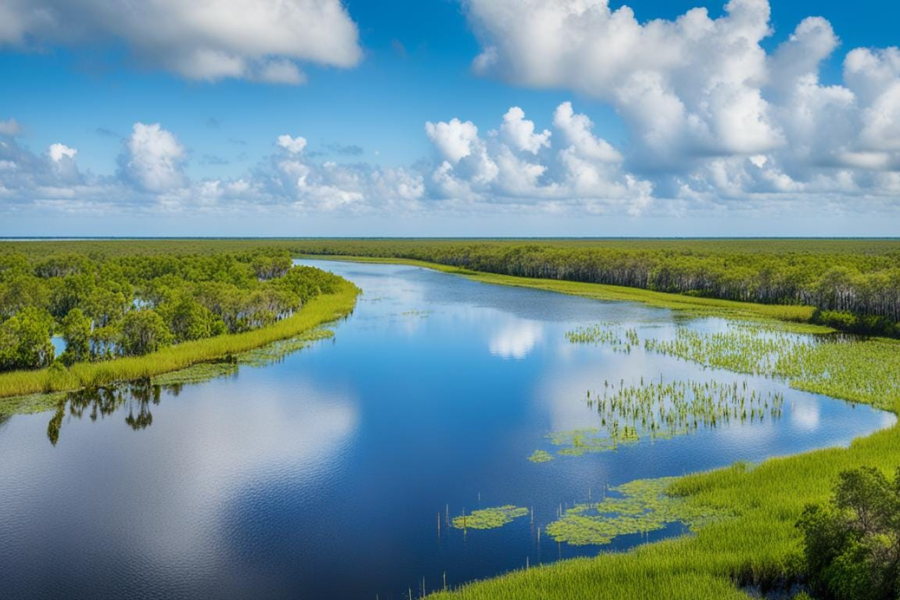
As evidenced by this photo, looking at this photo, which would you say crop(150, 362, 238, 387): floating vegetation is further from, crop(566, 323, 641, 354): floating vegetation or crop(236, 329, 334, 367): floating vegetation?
crop(566, 323, 641, 354): floating vegetation

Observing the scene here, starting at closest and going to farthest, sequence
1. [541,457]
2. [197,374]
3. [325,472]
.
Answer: [325,472] < [541,457] < [197,374]

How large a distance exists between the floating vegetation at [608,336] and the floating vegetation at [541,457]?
28960 mm

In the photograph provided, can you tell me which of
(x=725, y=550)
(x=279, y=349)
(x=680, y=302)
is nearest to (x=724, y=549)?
(x=725, y=550)

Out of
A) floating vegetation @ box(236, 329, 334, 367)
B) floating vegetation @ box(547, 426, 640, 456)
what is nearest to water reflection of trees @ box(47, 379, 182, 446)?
floating vegetation @ box(236, 329, 334, 367)

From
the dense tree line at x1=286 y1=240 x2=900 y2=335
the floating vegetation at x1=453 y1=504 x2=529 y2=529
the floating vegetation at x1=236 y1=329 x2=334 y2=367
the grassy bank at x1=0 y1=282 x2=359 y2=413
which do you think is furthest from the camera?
the dense tree line at x1=286 y1=240 x2=900 y2=335

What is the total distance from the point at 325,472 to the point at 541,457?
34.1ft

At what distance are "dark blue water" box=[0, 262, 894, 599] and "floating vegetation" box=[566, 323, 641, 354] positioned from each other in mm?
6821

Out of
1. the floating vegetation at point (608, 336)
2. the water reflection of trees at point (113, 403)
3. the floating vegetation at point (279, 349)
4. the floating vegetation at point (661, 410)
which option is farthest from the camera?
the floating vegetation at point (608, 336)

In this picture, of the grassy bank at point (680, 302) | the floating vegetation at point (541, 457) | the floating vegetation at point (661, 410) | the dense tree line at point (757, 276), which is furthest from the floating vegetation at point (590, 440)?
the dense tree line at point (757, 276)

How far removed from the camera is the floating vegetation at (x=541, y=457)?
30.9m

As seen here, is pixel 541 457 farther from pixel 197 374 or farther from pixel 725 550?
pixel 197 374

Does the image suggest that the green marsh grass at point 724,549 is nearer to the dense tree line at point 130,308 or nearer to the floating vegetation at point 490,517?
the floating vegetation at point 490,517

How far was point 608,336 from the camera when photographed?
66750 mm

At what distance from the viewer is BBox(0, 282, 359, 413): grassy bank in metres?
43.3
